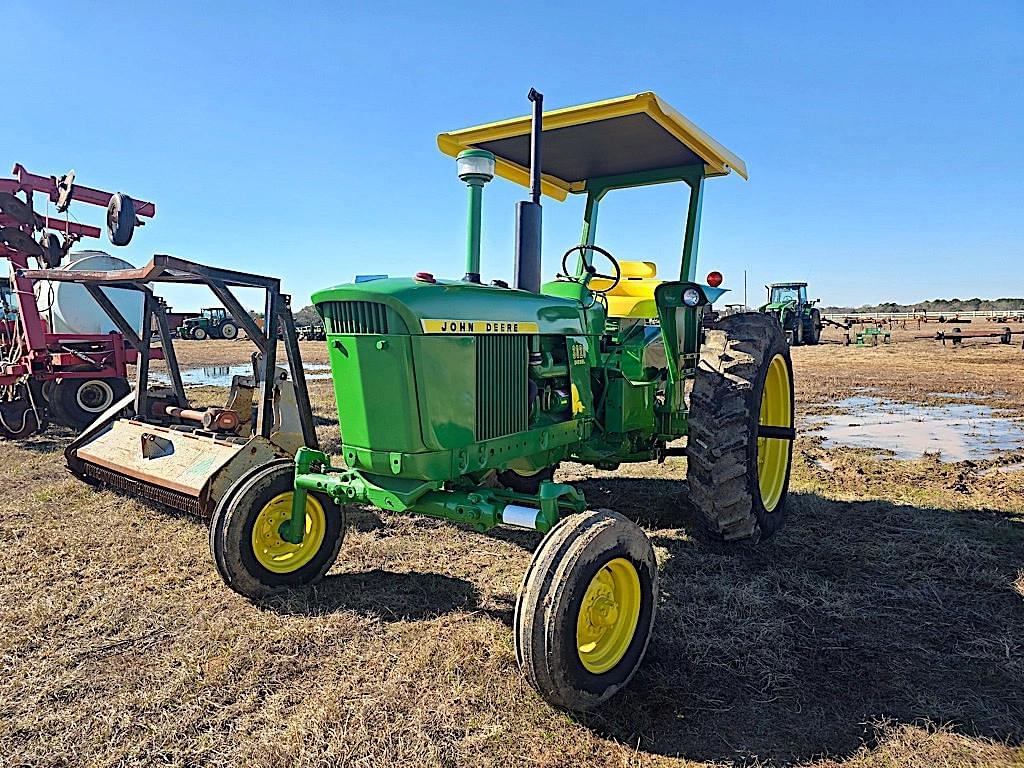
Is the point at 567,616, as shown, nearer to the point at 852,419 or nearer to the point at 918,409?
the point at 852,419

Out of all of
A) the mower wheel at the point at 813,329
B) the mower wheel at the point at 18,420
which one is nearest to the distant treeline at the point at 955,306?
the mower wheel at the point at 813,329

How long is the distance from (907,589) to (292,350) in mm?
4283

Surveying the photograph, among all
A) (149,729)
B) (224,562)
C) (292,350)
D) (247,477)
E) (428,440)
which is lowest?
(149,729)

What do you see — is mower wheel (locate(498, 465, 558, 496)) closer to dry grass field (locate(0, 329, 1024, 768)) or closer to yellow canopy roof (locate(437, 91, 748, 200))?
Result: dry grass field (locate(0, 329, 1024, 768))

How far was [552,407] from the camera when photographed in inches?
160

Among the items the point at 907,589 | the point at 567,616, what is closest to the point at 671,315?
the point at 907,589

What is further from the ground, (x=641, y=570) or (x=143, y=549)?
(x=641, y=570)

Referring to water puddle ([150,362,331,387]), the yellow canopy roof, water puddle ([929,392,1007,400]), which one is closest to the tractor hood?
the yellow canopy roof

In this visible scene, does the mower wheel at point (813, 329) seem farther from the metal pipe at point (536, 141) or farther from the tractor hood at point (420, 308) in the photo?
the tractor hood at point (420, 308)

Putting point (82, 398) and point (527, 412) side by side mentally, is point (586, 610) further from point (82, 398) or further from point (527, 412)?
point (82, 398)

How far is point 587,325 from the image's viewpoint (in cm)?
432

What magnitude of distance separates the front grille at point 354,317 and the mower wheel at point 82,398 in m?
7.54

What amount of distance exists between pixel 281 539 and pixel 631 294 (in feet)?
9.97

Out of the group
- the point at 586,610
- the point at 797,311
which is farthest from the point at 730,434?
the point at 797,311
